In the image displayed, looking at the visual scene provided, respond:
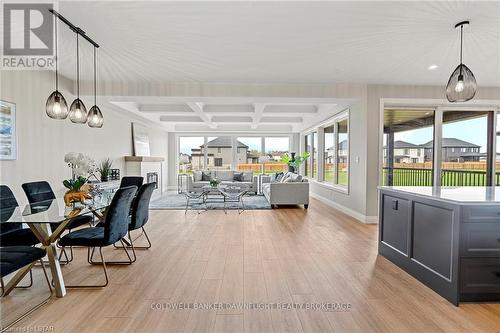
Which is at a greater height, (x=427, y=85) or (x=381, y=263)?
(x=427, y=85)

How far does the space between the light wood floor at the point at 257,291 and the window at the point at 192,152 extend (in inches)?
260

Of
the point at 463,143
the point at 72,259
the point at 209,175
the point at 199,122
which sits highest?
the point at 199,122

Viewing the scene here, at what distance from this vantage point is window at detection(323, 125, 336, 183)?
23.4 ft

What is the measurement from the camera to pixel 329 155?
748cm

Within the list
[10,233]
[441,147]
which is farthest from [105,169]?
[441,147]

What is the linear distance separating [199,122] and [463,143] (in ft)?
24.2

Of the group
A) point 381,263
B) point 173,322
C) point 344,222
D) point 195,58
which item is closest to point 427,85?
point 344,222

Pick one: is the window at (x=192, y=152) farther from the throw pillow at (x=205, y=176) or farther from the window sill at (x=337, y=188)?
the window sill at (x=337, y=188)

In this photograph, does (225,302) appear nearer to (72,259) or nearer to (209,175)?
(72,259)

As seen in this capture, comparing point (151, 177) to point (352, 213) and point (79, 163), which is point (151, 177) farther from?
point (352, 213)

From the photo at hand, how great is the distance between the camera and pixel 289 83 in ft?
15.9

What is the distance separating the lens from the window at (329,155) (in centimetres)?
712

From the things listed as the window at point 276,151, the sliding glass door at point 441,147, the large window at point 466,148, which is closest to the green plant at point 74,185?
the sliding glass door at point 441,147

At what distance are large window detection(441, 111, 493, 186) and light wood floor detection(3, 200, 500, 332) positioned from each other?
2.75 metres
